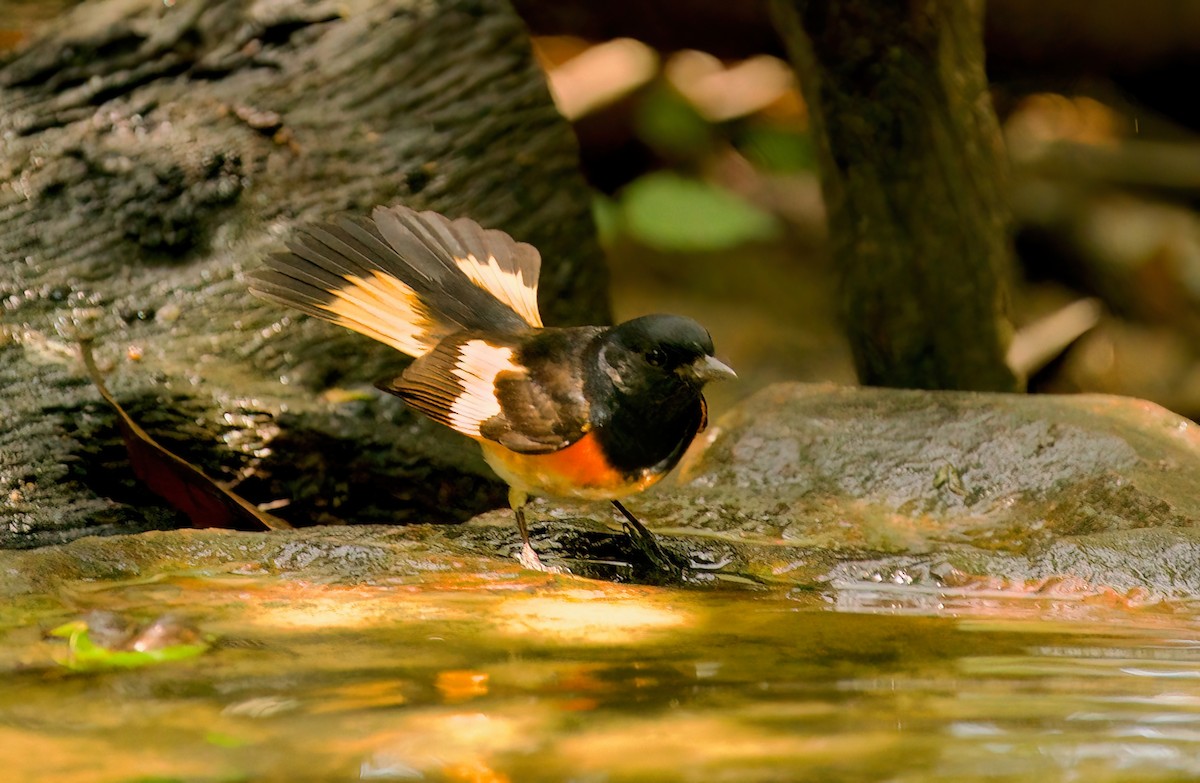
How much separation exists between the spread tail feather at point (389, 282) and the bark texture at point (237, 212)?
521 millimetres

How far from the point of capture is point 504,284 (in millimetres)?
3479

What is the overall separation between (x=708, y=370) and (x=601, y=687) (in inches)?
37.3

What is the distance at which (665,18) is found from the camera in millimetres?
7648

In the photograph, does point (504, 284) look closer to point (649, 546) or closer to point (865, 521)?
point (649, 546)

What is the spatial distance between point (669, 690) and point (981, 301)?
→ 9.02 ft

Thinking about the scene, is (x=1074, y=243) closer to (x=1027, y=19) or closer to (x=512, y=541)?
(x=1027, y=19)

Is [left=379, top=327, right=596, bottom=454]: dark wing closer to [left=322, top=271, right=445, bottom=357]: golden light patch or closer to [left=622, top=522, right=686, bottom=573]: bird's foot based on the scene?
[left=322, top=271, right=445, bottom=357]: golden light patch

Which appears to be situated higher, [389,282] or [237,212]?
[237,212]

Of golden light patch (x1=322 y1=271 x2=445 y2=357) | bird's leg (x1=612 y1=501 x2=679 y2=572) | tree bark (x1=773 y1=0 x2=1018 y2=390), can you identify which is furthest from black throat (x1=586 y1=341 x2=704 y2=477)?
tree bark (x1=773 y1=0 x2=1018 y2=390)

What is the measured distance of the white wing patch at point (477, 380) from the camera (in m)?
2.97

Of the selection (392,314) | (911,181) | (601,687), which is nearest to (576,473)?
(392,314)

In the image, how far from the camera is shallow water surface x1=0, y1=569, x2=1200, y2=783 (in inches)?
65.6

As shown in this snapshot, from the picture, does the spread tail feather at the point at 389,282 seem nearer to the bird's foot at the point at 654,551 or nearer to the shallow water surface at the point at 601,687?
the bird's foot at the point at 654,551

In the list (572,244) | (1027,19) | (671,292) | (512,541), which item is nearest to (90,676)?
(512,541)
